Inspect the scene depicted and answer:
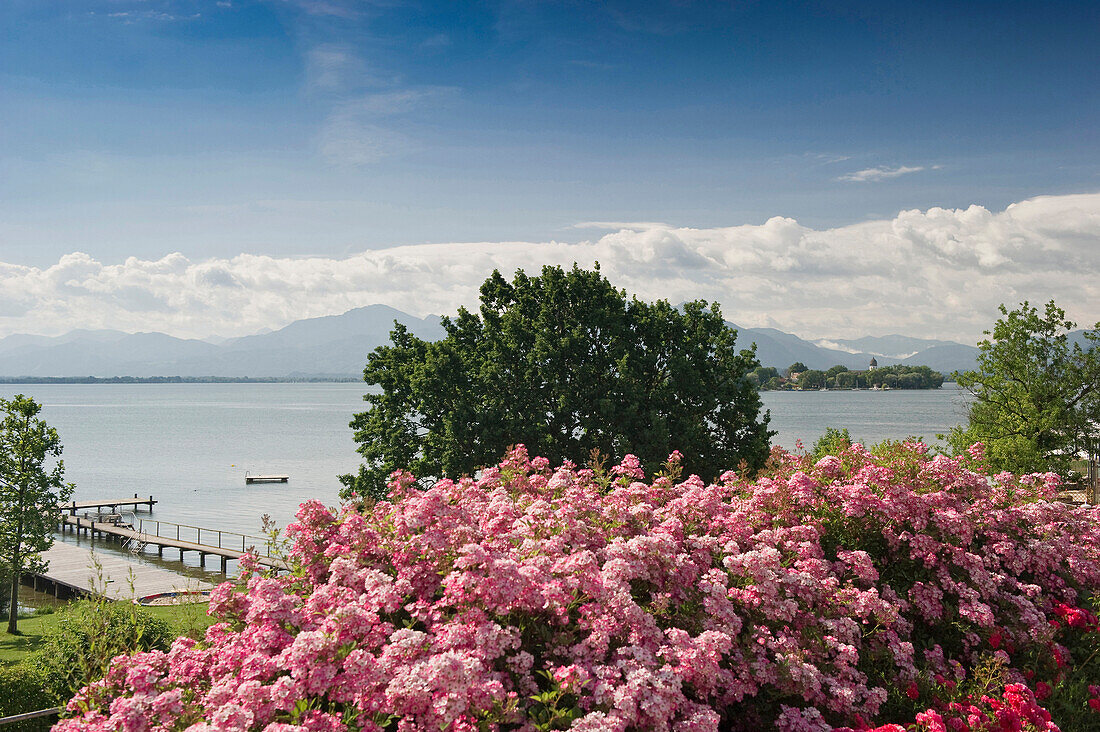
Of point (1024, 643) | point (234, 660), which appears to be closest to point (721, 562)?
point (1024, 643)

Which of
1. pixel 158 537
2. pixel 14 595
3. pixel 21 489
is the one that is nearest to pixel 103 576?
pixel 14 595

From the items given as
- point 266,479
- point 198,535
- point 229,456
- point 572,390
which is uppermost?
point 572,390

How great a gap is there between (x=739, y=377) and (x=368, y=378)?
510 inches

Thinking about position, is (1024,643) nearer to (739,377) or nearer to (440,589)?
(440,589)

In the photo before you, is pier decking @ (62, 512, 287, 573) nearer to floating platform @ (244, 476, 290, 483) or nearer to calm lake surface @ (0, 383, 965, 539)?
calm lake surface @ (0, 383, 965, 539)

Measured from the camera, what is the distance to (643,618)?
4758 millimetres

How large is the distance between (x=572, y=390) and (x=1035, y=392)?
16.7 meters

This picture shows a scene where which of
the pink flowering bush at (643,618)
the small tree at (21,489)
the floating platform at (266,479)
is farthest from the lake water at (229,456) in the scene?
the pink flowering bush at (643,618)

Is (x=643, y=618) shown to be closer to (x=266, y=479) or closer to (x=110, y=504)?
(x=110, y=504)

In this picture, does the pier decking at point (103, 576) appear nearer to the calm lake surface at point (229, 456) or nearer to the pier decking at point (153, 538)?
the pier decking at point (153, 538)

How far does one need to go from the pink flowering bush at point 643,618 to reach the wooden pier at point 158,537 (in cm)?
3257

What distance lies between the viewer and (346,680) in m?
4.15

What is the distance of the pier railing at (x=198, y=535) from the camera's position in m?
40.3

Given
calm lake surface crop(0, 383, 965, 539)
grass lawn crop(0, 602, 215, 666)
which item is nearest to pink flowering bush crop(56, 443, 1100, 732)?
grass lawn crop(0, 602, 215, 666)
